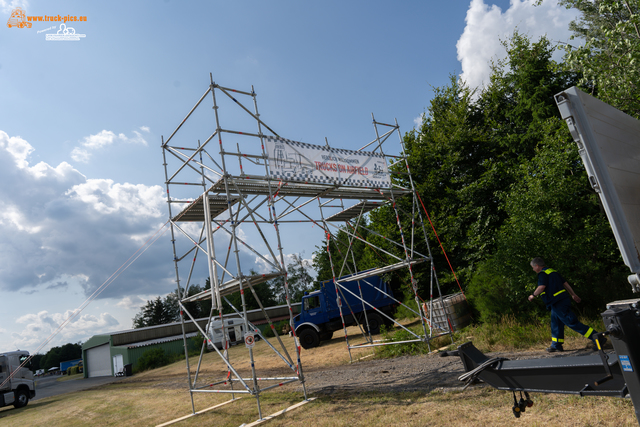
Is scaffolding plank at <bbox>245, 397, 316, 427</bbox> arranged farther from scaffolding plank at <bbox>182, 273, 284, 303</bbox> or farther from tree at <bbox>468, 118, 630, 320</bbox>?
tree at <bbox>468, 118, 630, 320</bbox>

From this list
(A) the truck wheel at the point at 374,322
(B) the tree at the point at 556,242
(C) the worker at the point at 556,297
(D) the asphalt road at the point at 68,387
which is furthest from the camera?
(D) the asphalt road at the point at 68,387

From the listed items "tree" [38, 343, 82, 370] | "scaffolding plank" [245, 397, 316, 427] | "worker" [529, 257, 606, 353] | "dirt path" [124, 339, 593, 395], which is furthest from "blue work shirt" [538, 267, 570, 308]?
"tree" [38, 343, 82, 370]

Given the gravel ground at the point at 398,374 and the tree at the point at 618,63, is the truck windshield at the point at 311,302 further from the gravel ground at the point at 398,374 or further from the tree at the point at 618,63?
the tree at the point at 618,63

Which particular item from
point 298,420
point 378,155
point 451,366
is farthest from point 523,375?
point 378,155

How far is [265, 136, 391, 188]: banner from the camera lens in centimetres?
862

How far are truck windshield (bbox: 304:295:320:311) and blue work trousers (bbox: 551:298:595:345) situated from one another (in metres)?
12.1

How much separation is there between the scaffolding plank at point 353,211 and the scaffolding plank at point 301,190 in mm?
655

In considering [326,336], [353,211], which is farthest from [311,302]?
[353,211]

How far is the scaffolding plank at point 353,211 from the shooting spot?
12216 millimetres

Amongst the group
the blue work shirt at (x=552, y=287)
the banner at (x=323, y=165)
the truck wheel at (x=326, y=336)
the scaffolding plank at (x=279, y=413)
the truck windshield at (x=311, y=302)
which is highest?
the banner at (x=323, y=165)

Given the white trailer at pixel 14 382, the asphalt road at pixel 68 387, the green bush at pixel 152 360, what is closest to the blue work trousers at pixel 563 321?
the white trailer at pixel 14 382

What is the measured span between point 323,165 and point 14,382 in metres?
16.8

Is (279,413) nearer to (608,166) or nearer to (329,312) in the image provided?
(608,166)

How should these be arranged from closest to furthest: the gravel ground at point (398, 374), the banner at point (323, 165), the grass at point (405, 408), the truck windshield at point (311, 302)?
the grass at point (405, 408) < the gravel ground at point (398, 374) < the banner at point (323, 165) < the truck windshield at point (311, 302)
